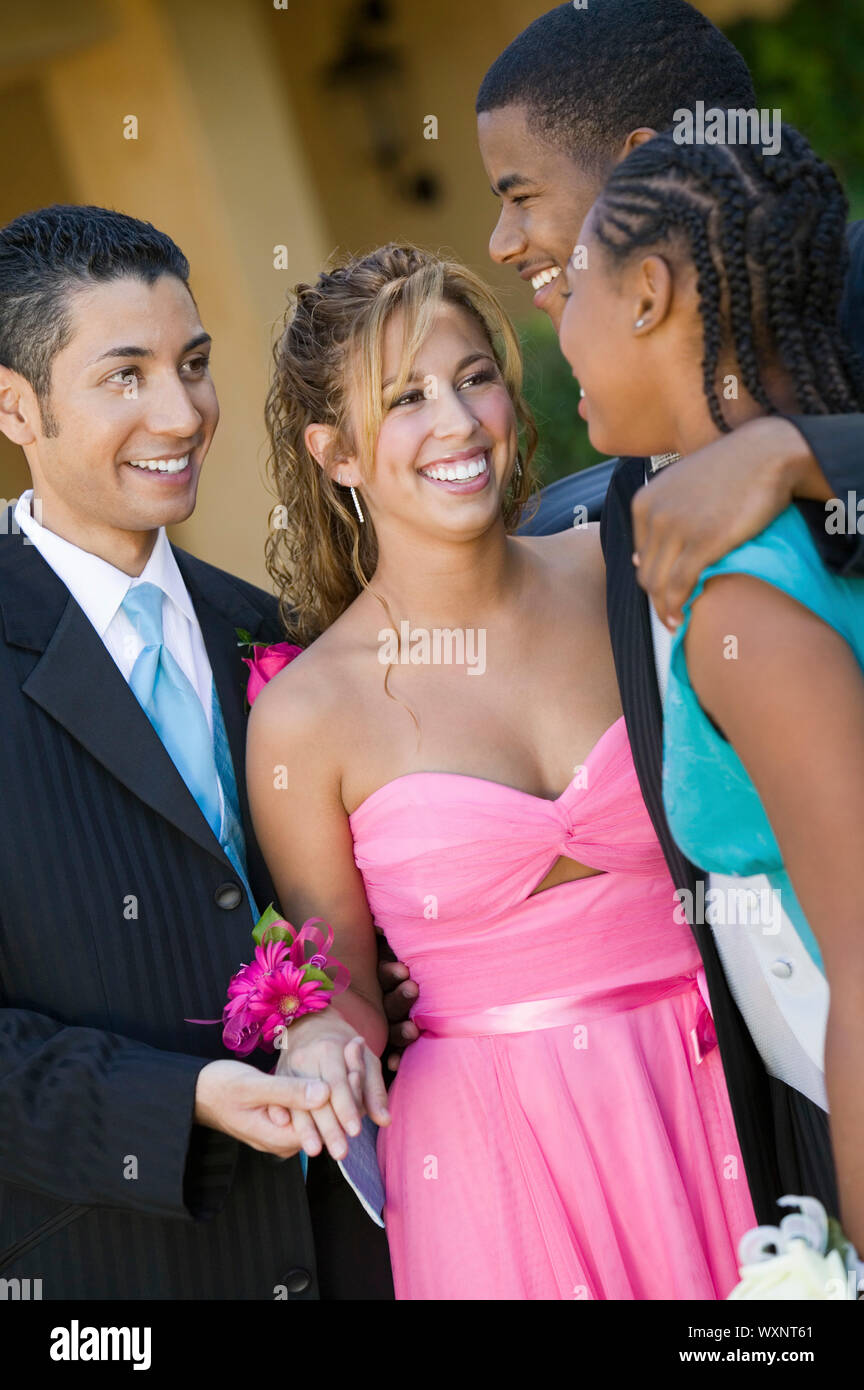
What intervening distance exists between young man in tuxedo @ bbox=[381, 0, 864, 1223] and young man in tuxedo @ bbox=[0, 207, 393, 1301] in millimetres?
400

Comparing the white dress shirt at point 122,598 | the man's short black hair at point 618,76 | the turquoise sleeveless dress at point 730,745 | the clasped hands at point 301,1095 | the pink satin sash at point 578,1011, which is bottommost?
the clasped hands at point 301,1095

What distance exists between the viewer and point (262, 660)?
2.84 meters

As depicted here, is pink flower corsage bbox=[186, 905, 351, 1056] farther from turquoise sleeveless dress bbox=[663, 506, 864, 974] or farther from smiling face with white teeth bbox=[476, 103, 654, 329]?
smiling face with white teeth bbox=[476, 103, 654, 329]

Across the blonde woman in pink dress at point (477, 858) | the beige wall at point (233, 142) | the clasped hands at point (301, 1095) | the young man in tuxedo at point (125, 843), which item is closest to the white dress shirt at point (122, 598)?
the young man in tuxedo at point (125, 843)

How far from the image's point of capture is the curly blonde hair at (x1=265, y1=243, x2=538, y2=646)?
110 inches

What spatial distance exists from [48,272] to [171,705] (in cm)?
81

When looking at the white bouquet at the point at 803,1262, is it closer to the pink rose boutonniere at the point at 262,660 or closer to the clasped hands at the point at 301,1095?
the clasped hands at the point at 301,1095

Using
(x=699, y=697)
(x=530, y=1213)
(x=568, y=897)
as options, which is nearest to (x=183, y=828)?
(x=568, y=897)

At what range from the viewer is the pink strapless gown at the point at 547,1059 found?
247 cm

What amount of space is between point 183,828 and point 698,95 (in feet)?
5.34

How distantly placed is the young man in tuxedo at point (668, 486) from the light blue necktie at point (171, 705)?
1.56 ft

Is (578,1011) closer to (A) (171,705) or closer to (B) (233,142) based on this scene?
(A) (171,705)

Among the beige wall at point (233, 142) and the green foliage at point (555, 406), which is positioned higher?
the beige wall at point (233, 142)

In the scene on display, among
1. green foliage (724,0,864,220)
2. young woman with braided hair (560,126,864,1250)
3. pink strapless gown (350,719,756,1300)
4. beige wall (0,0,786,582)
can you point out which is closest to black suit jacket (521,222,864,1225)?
pink strapless gown (350,719,756,1300)
